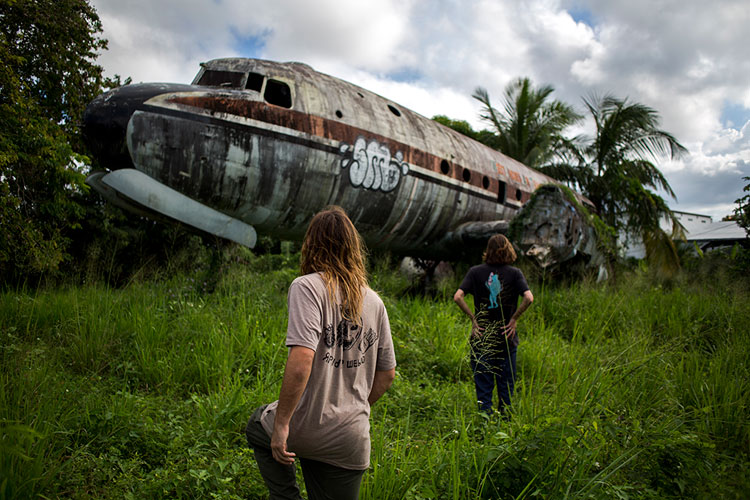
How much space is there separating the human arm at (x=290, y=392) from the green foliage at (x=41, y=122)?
5.37 metres

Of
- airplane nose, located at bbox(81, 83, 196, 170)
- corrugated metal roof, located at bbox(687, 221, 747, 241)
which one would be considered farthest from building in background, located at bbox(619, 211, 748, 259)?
airplane nose, located at bbox(81, 83, 196, 170)

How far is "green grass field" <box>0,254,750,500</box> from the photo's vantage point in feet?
7.84

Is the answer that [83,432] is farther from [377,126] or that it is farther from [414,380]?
[377,126]

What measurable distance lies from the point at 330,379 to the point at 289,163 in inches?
206

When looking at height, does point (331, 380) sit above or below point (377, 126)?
below

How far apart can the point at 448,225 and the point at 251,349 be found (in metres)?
5.87

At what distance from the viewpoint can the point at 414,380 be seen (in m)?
4.90

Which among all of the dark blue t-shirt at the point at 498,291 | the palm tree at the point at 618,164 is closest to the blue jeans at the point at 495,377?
the dark blue t-shirt at the point at 498,291

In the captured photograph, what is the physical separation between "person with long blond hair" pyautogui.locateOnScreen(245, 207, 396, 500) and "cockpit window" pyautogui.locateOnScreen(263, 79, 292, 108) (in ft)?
18.0

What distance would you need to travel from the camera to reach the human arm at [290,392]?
170 cm

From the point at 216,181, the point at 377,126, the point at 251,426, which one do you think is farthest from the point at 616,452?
the point at 377,126

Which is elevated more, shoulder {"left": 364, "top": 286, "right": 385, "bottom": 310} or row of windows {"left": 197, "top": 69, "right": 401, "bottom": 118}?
row of windows {"left": 197, "top": 69, "right": 401, "bottom": 118}

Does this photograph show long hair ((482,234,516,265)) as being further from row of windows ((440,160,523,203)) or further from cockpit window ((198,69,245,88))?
row of windows ((440,160,523,203))

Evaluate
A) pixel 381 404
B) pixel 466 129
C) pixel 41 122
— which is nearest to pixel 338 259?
pixel 381 404
